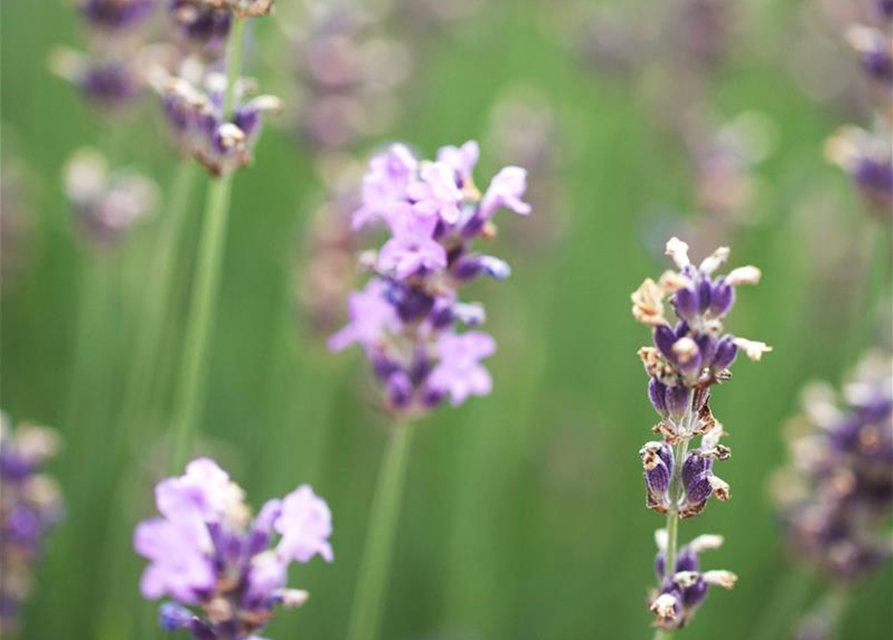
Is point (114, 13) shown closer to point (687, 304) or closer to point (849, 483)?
point (687, 304)

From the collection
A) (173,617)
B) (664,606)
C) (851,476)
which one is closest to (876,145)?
(851,476)

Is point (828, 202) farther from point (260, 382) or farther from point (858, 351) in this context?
point (260, 382)

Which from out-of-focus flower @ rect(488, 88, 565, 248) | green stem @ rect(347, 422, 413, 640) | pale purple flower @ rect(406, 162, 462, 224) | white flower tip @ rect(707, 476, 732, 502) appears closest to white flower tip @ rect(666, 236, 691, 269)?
white flower tip @ rect(707, 476, 732, 502)

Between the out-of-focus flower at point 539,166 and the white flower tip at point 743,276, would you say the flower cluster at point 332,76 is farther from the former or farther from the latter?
the white flower tip at point 743,276

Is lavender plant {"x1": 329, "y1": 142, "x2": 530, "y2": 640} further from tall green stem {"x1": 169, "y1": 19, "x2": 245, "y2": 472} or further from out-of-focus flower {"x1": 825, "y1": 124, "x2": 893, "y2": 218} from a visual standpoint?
out-of-focus flower {"x1": 825, "y1": 124, "x2": 893, "y2": 218}

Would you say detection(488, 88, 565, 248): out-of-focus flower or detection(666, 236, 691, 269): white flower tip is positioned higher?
detection(488, 88, 565, 248): out-of-focus flower
